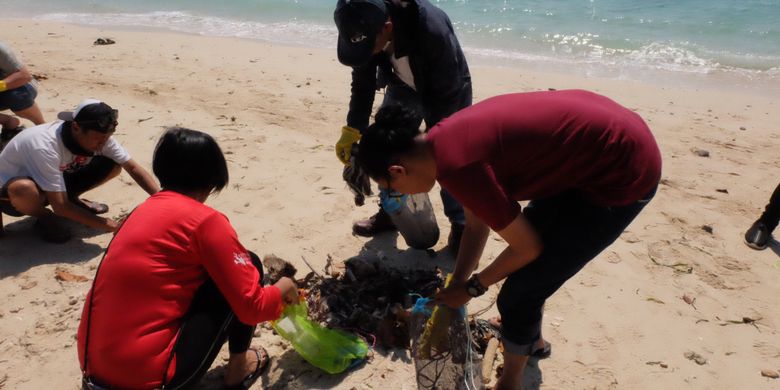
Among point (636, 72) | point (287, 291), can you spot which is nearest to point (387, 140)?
point (287, 291)

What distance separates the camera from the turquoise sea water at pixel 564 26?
924cm

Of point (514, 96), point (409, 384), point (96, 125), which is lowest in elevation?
point (409, 384)

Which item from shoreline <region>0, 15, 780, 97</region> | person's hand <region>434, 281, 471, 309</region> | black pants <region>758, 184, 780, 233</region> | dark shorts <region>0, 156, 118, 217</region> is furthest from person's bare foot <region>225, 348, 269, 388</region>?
shoreline <region>0, 15, 780, 97</region>

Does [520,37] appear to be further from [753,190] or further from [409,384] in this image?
[409,384]

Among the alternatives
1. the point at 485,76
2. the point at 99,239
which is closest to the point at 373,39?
the point at 99,239

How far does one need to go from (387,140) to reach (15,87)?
419 cm

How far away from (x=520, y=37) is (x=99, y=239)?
9074 mm

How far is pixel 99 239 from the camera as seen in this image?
3.69 m

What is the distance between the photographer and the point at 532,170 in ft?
6.27

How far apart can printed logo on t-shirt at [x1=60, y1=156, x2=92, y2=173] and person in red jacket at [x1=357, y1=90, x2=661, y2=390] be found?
2316mm

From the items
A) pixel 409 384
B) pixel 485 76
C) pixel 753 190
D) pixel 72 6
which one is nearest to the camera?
pixel 409 384

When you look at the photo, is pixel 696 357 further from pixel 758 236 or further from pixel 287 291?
pixel 287 291

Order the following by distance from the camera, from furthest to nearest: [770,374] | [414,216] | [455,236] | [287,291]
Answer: [455,236], [414,216], [770,374], [287,291]

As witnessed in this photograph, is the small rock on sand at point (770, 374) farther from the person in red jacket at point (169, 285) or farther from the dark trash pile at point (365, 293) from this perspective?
the person in red jacket at point (169, 285)
